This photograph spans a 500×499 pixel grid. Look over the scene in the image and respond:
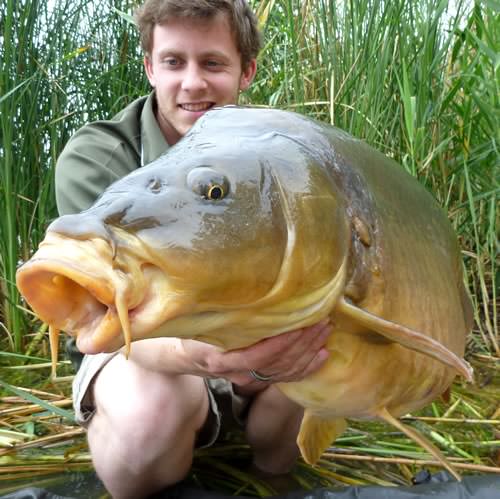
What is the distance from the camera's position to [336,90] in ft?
7.89

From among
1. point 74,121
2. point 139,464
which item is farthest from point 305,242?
point 74,121

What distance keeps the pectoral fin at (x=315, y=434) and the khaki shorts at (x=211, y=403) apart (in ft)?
1.10

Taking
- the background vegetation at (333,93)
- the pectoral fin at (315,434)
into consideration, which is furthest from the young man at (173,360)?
→ the background vegetation at (333,93)

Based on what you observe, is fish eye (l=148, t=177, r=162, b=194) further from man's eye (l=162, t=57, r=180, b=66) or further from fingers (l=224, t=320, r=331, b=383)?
man's eye (l=162, t=57, r=180, b=66)

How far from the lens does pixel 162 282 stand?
781mm

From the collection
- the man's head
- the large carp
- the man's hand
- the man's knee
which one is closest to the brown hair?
the man's head

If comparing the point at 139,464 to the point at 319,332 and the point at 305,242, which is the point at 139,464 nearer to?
the point at 319,332

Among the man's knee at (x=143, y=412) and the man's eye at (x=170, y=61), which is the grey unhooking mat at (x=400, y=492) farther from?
the man's eye at (x=170, y=61)

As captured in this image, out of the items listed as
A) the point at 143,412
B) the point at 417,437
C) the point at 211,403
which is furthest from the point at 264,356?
the point at 211,403

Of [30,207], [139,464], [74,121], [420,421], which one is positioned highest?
[74,121]

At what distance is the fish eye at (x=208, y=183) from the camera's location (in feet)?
2.76

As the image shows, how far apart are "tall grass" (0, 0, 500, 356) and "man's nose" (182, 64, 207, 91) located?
513 millimetres

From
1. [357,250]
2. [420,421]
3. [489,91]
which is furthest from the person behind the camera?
[489,91]

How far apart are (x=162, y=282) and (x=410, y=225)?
0.59 meters
